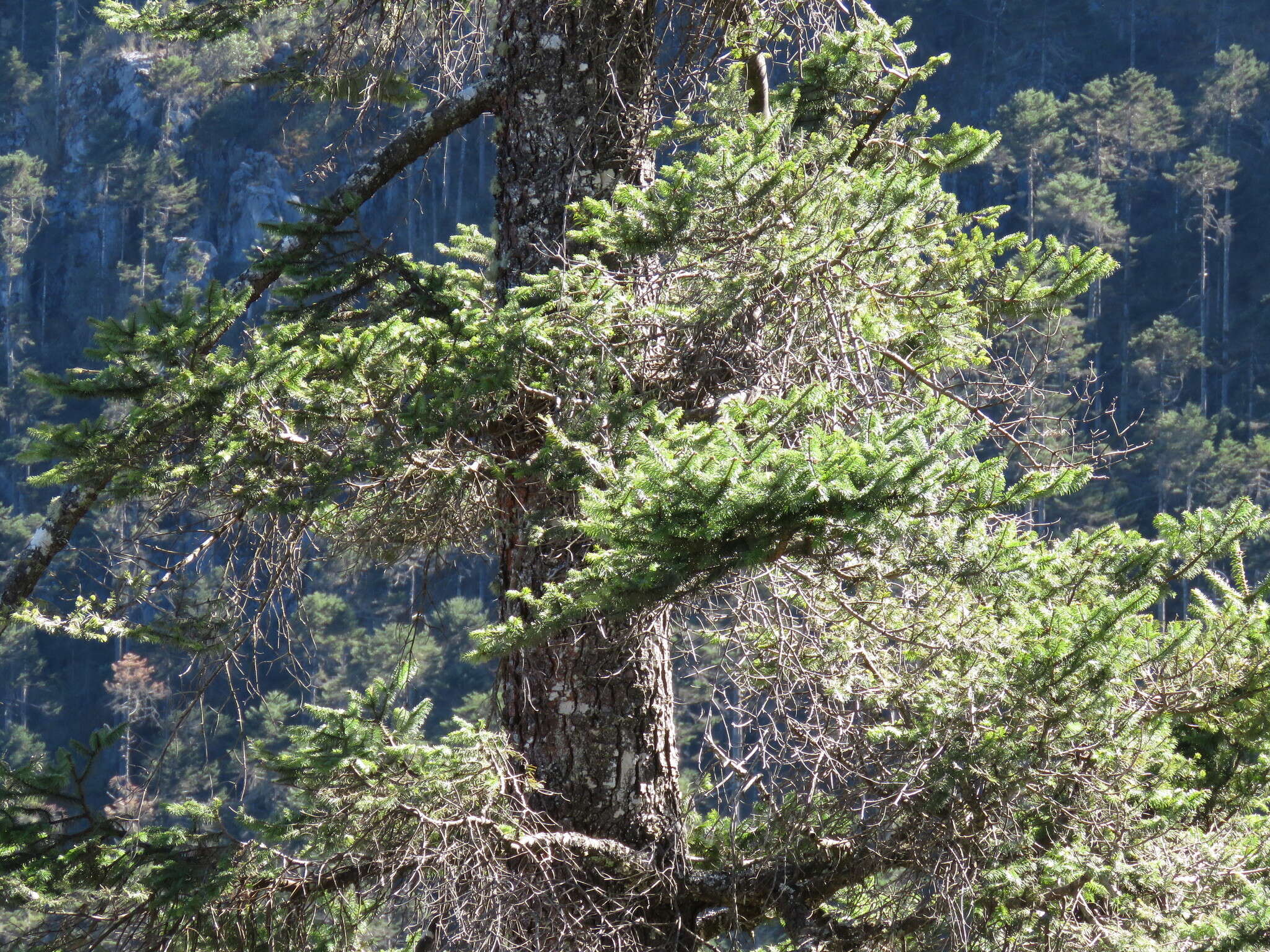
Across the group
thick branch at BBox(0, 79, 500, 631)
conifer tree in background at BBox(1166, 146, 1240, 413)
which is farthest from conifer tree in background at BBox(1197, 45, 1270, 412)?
thick branch at BBox(0, 79, 500, 631)

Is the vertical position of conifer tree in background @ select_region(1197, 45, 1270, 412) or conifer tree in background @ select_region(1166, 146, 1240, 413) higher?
conifer tree in background @ select_region(1197, 45, 1270, 412)

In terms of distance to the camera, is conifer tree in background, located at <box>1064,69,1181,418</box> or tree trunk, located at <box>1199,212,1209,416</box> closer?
tree trunk, located at <box>1199,212,1209,416</box>

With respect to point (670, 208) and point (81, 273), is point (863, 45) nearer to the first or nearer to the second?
point (670, 208)

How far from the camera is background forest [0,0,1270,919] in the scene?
29.9 meters

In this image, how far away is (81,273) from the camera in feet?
159

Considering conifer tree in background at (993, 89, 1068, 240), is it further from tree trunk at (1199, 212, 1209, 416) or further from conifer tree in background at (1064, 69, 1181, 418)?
tree trunk at (1199, 212, 1209, 416)

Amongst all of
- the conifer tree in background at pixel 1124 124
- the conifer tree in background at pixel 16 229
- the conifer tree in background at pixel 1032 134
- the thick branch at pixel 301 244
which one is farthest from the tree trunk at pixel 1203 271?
the conifer tree in background at pixel 16 229

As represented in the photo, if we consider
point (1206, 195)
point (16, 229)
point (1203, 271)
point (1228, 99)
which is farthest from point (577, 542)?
point (16, 229)

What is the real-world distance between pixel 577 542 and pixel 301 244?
121 centimetres

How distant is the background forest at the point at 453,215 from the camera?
2994cm

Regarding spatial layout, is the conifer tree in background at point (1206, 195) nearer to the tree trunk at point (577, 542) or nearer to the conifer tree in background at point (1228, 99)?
the conifer tree in background at point (1228, 99)

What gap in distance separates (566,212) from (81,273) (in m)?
50.8

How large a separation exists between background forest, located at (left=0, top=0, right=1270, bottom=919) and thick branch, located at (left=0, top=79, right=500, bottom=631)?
59.2ft

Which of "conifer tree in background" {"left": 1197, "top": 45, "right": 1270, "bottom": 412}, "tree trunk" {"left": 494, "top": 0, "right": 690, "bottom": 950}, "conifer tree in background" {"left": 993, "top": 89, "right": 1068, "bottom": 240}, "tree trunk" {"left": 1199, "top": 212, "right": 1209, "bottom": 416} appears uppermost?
"conifer tree in background" {"left": 1197, "top": 45, "right": 1270, "bottom": 412}
